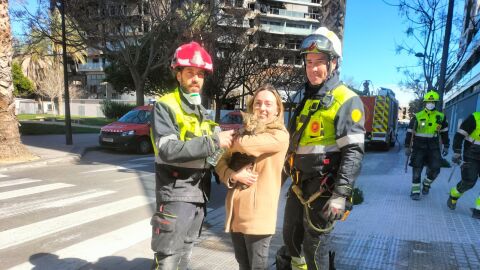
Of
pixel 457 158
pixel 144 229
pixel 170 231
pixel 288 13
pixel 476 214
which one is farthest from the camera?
pixel 288 13

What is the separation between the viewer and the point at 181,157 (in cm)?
229

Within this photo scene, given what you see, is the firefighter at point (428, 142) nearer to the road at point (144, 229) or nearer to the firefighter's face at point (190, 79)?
the road at point (144, 229)

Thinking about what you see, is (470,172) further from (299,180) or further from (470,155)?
(299,180)

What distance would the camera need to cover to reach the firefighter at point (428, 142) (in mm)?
6639

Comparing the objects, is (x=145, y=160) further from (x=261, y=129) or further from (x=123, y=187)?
(x=261, y=129)

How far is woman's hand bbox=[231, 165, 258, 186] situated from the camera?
2.56 metres

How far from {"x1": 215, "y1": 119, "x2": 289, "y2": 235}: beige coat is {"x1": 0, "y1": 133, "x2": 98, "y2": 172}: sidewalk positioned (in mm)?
8566

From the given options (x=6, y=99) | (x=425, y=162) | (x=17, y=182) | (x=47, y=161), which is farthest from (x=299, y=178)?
(x=6, y=99)

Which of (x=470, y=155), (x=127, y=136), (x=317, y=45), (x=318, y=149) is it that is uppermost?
(x=317, y=45)

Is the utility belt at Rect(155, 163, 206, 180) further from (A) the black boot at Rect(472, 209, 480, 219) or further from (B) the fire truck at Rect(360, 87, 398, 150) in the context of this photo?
(B) the fire truck at Rect(360, 87, 398, 150)

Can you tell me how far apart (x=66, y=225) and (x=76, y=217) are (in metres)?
0.37

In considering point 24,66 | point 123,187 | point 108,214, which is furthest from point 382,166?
point 24,66

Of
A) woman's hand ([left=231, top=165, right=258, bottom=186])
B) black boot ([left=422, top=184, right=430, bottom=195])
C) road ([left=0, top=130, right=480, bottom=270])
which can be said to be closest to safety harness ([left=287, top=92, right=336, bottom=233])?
woman's hand ([left=231, top=165, right=258, bottom=186])

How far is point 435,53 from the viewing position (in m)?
15.2
